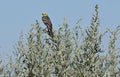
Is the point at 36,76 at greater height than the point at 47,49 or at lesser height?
lesser

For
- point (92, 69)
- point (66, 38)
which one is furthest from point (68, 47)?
point (92, 69)

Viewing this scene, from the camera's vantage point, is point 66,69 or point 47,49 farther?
point 47,49

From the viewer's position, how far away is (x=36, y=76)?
11.4m

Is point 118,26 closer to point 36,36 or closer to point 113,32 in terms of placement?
point 113,32

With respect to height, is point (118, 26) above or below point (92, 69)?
above

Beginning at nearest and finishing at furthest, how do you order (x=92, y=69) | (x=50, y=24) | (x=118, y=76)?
(x=92, y=69) < (x=118, y=76) < (x=50, y=24)

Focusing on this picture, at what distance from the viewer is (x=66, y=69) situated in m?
10.9

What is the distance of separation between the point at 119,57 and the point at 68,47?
5.01ft

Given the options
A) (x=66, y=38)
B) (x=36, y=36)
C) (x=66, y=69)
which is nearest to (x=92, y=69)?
(x=66, y=69)

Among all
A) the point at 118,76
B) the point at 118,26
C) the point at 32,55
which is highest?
the point at 118,26

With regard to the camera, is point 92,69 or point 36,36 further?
point 36,36

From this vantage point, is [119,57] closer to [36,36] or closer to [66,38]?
[66,38]

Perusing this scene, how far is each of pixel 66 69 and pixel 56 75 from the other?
1.37ft

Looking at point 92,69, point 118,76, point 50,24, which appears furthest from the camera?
point 50,24
